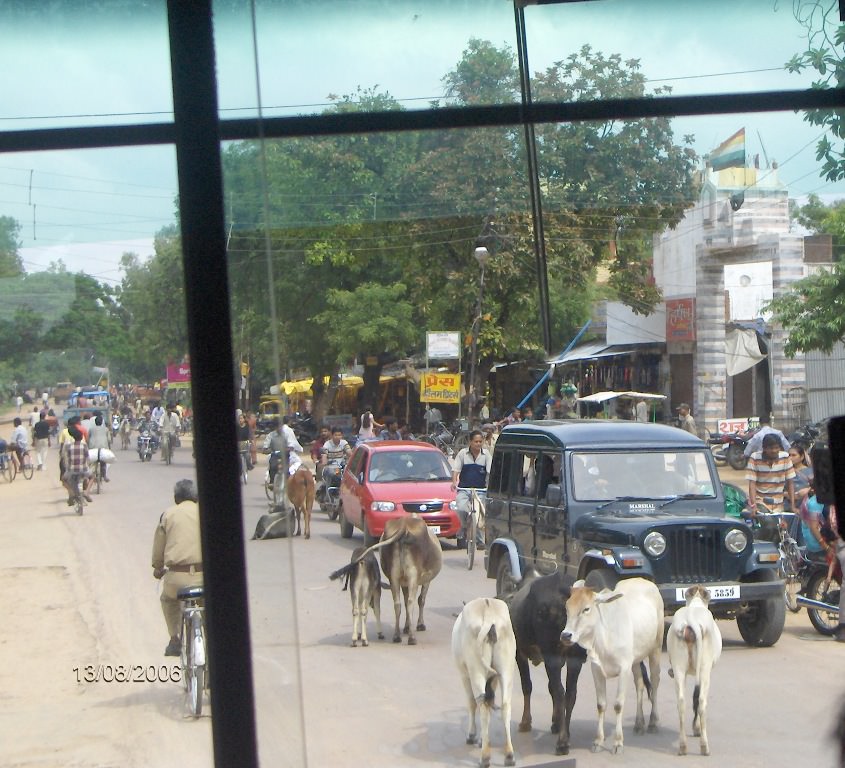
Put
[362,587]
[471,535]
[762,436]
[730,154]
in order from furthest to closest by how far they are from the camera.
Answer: [471,535]
[362,587]
[762,436]
[730,154]

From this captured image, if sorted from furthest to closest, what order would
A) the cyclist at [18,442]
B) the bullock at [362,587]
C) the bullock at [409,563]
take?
the bullock at [409,563] → the bullock at [362,587] → the cyclist at [18,442]

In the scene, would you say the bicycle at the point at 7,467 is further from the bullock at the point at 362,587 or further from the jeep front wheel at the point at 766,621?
the jeep front wheel at the point at 766,621

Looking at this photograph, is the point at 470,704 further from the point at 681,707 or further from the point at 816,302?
the point at 816,302

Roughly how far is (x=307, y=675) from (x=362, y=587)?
58cm

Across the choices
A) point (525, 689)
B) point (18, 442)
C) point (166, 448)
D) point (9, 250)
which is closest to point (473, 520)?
point (525, 689)

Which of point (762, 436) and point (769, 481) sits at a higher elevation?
point (762, 436)

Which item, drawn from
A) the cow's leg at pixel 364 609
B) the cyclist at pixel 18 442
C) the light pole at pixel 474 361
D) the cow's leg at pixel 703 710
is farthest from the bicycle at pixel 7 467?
the cow's leg at pixel 703 710

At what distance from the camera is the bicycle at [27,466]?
3633 mm

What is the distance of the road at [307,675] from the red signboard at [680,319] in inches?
63.1

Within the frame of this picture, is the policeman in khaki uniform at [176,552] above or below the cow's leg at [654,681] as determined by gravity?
above

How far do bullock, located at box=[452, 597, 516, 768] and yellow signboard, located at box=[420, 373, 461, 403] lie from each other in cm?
89

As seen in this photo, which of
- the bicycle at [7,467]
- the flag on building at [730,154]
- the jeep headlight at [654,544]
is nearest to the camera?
the flag on building at [730,154]

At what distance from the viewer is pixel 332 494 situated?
495cm

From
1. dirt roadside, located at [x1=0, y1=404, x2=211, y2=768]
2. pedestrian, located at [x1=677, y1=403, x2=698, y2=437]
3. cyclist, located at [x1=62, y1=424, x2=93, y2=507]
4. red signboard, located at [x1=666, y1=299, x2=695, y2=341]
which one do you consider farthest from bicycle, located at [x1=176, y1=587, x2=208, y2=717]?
red signboard, located at [x1=666, y1=299, x2=695, y2=341]
